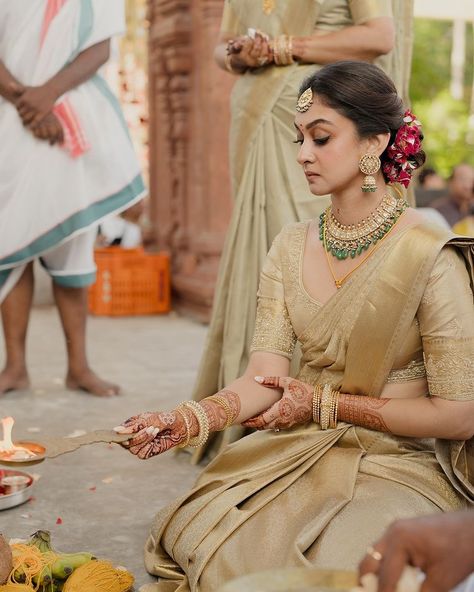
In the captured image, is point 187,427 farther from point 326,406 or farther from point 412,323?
point 412,323

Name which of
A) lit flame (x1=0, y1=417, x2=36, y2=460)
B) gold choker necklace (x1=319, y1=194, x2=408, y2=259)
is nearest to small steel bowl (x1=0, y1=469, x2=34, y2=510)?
lit flame (x1=0, y1=417, x2=36, y2=460)

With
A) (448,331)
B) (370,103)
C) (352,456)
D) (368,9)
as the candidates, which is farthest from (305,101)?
(368,9)

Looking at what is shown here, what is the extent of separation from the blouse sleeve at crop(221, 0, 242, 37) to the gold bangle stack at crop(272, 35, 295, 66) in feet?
1.23

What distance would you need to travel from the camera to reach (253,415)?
2.55m

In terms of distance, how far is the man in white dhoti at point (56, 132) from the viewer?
435 cm

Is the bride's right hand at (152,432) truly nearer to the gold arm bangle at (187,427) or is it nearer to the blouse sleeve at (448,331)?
the gold arm bangle at (187,427)

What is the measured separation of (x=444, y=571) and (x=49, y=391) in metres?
3.66

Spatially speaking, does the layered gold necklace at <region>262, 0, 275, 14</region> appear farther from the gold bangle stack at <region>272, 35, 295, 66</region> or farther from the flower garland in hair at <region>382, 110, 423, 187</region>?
the flower garland in hair at <region>382, 110, 423, 187</region>

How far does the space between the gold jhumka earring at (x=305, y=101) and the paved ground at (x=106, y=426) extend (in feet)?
4.28

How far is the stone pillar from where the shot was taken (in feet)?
22.3

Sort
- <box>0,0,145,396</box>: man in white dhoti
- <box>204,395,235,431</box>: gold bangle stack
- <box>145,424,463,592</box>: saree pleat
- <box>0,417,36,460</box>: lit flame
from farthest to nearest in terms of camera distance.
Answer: <box>0,0,145,396</box>: man in white dhoti → <box>204,395,235,431</box>: gold bangle stack → <box>0,417,36,460</box>: lit flame → <box>145,424,463,592</box>: saree pleat

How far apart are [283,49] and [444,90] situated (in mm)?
23317

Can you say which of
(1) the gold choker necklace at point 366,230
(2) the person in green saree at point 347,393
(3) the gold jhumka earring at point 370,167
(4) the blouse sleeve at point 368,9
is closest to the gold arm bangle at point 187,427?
(2) the person in green saree at point 347,393

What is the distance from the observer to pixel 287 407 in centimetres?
251
